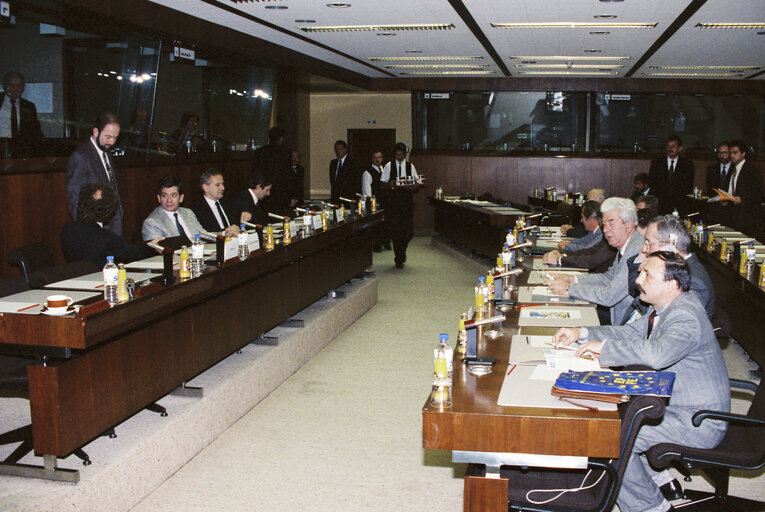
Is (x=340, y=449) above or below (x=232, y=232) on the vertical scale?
below

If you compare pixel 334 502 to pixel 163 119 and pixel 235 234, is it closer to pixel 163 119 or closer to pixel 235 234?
pixel 235 234

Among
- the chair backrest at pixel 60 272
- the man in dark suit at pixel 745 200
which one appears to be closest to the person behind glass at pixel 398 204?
the man in dark suit at pixel 745 200

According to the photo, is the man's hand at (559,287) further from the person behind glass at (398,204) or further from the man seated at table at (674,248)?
the person behind glass at (398,204)

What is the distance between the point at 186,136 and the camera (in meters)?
9.28

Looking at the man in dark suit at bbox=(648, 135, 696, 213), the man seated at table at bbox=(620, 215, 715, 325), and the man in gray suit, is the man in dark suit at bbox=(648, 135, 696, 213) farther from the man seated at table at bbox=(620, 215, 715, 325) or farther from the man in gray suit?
the man seated at table at bbox=(620, 215, 715, 325)

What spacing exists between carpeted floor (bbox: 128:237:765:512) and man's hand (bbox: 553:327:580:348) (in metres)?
0.97

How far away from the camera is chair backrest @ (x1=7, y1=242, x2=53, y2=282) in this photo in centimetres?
425

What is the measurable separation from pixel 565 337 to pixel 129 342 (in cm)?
207

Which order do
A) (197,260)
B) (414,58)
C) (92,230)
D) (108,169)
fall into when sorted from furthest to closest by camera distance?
(414,58) < (108,169) < (92,230) < (197,260)

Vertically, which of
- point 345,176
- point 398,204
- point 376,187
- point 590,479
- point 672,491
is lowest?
point 672,491

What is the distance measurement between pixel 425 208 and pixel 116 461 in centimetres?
1229

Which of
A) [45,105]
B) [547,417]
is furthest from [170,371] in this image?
[45,105]

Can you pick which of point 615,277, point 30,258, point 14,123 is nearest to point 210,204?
point 14,123

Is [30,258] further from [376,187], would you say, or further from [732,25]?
[376,187]
